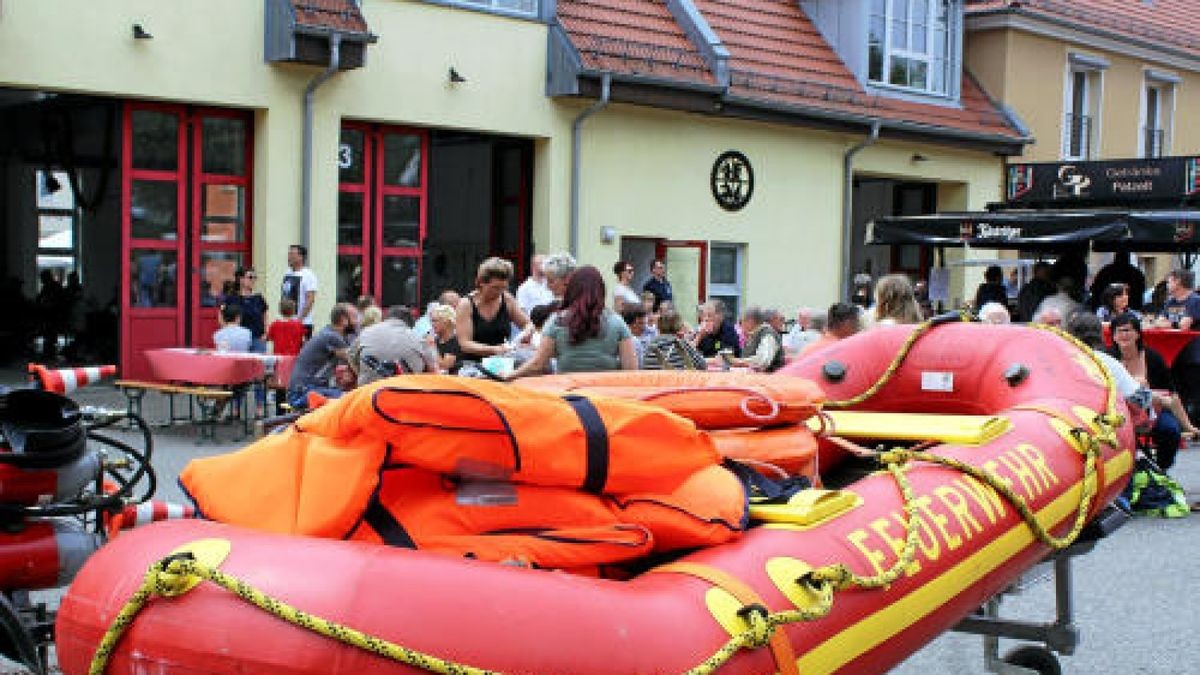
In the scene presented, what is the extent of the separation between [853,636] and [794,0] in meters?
20.0

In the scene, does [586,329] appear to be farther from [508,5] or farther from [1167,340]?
[508,5]

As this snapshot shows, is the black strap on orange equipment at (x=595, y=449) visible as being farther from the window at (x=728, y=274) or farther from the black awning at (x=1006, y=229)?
the window at (x=728, y=274)

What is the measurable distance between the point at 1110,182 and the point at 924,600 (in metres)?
16.8

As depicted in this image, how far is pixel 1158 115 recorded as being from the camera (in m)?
26.6

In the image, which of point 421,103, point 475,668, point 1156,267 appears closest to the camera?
point 475,668

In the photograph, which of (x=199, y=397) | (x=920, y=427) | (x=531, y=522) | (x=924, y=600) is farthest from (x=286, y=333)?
(x=531, y=522)

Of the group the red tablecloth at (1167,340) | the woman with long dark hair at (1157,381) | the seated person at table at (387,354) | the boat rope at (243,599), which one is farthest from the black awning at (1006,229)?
the boat rope at (243,599)

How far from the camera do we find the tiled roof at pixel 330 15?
14.5 m

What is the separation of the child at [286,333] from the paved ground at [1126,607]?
12.0 ft

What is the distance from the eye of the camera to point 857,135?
20.8 meters

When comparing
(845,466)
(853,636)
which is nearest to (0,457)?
(853,636)

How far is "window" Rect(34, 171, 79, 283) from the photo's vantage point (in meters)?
21.1

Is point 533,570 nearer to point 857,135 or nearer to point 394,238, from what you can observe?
point 394,238

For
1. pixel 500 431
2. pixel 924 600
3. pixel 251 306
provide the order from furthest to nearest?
1. pixel 251 306
2. pixel 924 600
3. pixel 500 431
